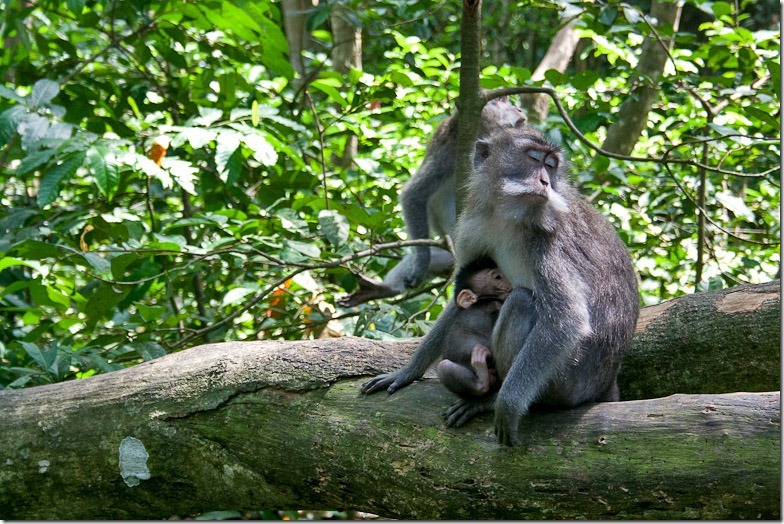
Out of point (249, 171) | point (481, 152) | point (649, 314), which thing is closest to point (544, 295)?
point (481, 152)

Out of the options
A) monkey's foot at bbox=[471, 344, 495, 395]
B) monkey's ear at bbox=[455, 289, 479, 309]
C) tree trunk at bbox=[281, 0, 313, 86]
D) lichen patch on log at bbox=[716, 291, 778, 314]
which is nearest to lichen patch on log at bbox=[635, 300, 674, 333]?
lichen patch on log at bbox=[716, 291, 778, 314]

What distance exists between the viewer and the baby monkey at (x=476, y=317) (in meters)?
3.34

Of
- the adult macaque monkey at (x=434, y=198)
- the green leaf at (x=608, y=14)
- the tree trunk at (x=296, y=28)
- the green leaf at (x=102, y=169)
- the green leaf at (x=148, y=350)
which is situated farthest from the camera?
the tree trunk at (x=296, y=28)

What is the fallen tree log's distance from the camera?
269 centimetres

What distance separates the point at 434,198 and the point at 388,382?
142 inches

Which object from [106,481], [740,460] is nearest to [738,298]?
[740,460]

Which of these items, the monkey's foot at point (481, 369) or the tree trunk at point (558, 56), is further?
the tree trunk at point (558, 56)

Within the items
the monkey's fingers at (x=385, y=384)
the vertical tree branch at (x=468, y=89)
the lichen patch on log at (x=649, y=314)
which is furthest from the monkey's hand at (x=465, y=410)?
the vertical tree branch at (x=468, y=89)

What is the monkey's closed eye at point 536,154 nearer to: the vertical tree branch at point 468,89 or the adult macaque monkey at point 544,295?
the adult macaque monkey at point 544,295

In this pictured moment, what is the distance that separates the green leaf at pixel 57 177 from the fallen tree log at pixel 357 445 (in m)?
1.03

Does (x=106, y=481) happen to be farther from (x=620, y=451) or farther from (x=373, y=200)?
(x=373, y=200)

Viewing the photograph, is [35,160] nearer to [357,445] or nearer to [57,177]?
[57,177]

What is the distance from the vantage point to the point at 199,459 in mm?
3492

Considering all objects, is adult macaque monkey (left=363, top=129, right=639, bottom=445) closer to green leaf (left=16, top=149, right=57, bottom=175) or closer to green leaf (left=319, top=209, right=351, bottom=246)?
green leaf (left=319, top=209, right=351, bottom=246)
